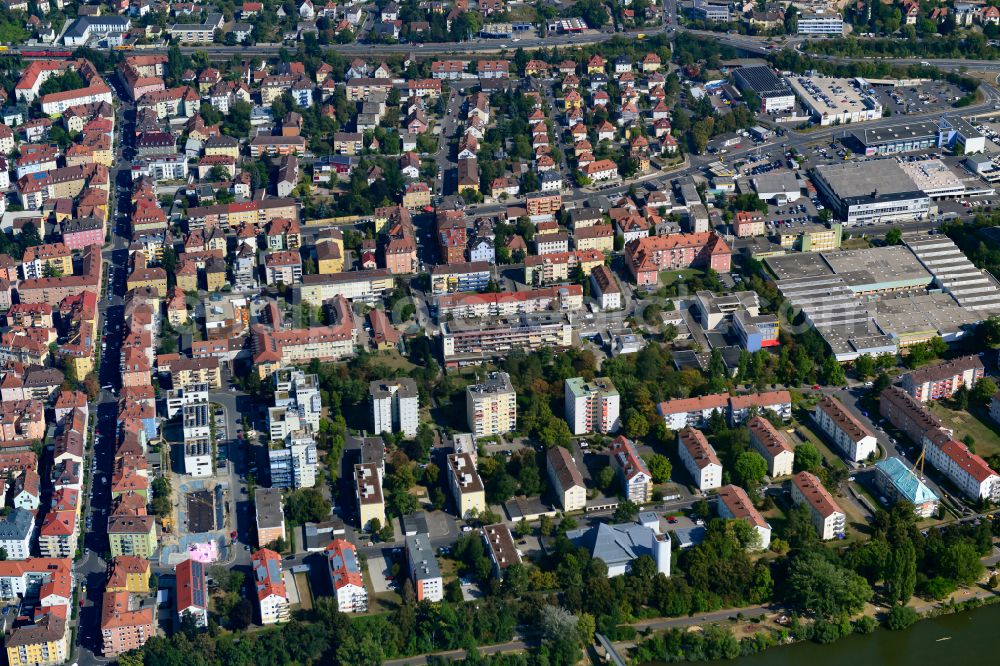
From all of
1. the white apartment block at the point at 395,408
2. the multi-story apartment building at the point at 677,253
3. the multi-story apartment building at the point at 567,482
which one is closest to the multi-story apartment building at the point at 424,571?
the multi-story apartment building at the point at 567,482

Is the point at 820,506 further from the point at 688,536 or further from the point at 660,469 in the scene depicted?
the point at 660,469

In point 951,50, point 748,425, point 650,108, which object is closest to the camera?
point 748,425

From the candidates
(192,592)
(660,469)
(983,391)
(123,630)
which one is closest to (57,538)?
(123,630)

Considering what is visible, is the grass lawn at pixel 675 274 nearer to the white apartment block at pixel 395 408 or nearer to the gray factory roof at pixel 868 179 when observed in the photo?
the gray factory roof at pixel 868 179

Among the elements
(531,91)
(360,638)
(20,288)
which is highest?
(531,91)

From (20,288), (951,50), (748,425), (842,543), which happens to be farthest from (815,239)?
(20,288)

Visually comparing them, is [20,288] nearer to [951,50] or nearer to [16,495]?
[16,495]

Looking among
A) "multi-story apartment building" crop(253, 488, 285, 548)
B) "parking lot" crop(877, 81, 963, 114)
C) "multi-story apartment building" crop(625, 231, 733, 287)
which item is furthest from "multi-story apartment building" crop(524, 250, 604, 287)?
"parking lot" crop(877, 81, 963, 114)
